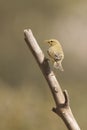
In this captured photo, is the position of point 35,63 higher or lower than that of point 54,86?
higher

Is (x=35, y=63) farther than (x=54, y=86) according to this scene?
Yes

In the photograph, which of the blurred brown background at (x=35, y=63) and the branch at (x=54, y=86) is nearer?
the branch at (x=54, y=86)

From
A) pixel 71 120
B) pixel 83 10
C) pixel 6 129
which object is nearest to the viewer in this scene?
pixel 71 120

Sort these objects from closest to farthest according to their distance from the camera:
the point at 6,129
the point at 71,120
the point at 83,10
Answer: the point at 71,120
the point at 6,129
the point at 83,10

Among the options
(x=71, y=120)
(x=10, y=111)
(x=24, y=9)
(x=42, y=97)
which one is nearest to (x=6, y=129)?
(x=10, y=111)

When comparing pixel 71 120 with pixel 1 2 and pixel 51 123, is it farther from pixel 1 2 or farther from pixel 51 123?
pixel 1 2

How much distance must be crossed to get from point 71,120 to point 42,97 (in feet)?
5.57

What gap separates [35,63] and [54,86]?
5.60 ft

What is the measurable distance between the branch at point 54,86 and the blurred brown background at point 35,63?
5.15 ft

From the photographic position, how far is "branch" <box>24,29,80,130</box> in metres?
0.32

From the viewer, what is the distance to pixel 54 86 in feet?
1.05

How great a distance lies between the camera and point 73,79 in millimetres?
2020

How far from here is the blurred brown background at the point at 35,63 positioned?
6.47ft

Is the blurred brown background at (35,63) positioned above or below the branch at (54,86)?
above
